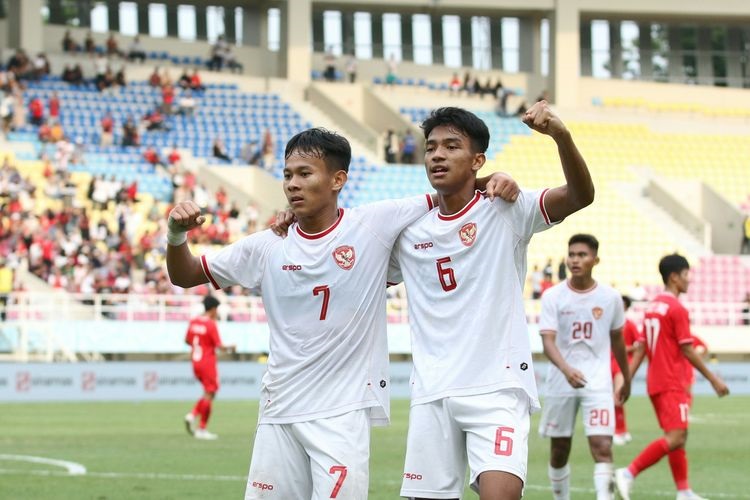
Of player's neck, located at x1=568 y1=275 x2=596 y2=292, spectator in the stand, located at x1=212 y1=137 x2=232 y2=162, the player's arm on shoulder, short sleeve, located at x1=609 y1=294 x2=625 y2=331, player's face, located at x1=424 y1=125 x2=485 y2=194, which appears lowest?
the player's arm on shoulder

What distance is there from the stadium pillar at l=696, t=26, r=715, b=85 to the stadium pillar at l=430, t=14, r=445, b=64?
10.7 meters

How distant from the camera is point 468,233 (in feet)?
23.4

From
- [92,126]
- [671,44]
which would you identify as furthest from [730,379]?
[671,44]

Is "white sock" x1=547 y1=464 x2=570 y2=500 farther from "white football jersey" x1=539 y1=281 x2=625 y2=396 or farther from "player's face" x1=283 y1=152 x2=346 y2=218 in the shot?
"player's face" x1=283 y1=152 x2=346 y2=218

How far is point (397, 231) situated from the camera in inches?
286

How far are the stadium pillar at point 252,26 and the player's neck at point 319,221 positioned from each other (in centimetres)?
4619

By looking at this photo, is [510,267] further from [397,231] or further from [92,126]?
[92,126]

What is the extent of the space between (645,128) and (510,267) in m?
45.6

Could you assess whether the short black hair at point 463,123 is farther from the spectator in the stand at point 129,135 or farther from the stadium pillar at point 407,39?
the stadium pillar at point 407,39

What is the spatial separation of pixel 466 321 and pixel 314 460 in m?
1.01

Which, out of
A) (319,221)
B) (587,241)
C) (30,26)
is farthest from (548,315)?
(30,26)

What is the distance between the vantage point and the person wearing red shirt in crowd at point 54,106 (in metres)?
43.0

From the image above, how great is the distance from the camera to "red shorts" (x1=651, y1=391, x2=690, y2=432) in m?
12.0

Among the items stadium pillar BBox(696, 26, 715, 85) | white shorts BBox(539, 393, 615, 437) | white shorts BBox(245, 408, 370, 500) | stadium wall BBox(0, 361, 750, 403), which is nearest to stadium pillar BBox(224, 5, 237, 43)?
stadium pillar BBox(696, 26, 715, 85)
